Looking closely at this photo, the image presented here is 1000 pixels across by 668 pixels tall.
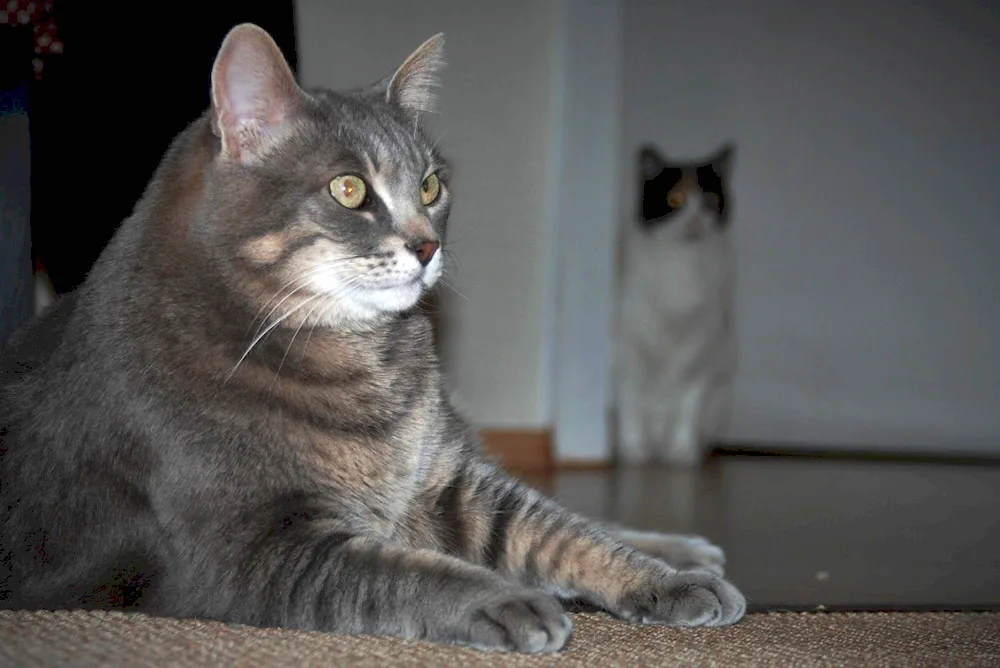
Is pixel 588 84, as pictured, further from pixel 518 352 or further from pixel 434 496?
pixel 434 496

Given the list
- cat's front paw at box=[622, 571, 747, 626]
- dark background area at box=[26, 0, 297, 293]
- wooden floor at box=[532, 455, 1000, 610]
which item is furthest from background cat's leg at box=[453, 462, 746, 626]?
dark background area at box=[26, 0, 297, 293]

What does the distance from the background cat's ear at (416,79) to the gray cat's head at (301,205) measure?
0.18 m

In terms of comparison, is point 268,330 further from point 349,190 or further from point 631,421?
point 631,421

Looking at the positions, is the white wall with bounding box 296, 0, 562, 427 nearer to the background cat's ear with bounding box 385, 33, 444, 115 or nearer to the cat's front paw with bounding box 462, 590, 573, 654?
the background cat's ear with bounding box 385, 33, 444, 115

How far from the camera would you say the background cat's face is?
3355 millimetres

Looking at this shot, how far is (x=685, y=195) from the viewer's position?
133 inches

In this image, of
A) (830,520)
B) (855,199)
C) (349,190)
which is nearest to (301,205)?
(349,190)

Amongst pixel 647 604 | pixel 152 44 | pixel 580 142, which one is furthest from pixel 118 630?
pixel 580 142

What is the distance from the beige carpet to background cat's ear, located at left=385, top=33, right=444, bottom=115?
2.43 feet

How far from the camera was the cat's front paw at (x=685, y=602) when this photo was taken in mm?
1278

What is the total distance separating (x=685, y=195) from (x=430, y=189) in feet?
6.74

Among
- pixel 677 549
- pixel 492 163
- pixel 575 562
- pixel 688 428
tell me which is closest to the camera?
pixel 575 562

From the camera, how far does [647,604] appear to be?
4.27 ft

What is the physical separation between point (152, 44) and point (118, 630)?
1.00 meters
